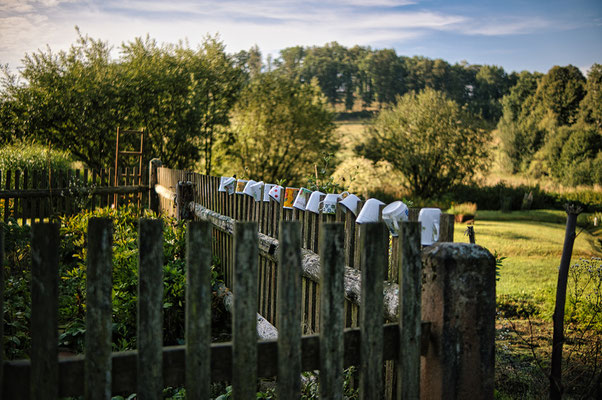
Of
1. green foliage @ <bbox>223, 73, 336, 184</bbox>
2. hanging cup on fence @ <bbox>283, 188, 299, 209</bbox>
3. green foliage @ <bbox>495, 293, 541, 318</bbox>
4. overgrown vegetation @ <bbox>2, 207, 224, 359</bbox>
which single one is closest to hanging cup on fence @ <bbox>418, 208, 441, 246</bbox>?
hanging cup on fence @ <bbox>283, 188, 299, 209</bbox>

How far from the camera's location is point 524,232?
41.4 feet

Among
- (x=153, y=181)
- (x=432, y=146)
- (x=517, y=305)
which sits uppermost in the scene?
(x=432, y=146)

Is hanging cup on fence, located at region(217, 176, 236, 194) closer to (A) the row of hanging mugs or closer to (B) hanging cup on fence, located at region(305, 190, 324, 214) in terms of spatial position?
(A) the row of hanging mugs

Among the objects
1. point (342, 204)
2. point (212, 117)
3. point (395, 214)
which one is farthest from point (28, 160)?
point (395, 214)

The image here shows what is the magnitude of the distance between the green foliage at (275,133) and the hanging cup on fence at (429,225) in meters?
17.7

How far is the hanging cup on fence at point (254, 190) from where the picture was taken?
4445 mm

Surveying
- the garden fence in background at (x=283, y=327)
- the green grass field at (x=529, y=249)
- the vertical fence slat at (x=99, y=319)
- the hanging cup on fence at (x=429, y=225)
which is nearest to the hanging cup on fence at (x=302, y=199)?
the hanging cup on fence at (x=429, y=225)

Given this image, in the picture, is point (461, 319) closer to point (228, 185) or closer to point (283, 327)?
point (283, 327)

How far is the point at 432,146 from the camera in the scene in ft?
75.5

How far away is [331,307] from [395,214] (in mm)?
831

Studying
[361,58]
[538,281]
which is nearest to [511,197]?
[538,281]

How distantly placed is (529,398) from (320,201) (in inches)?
84.8

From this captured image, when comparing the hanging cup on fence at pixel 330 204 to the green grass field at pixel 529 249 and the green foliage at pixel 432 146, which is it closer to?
the green grass field at pixel 529 249

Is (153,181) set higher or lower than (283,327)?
higher
